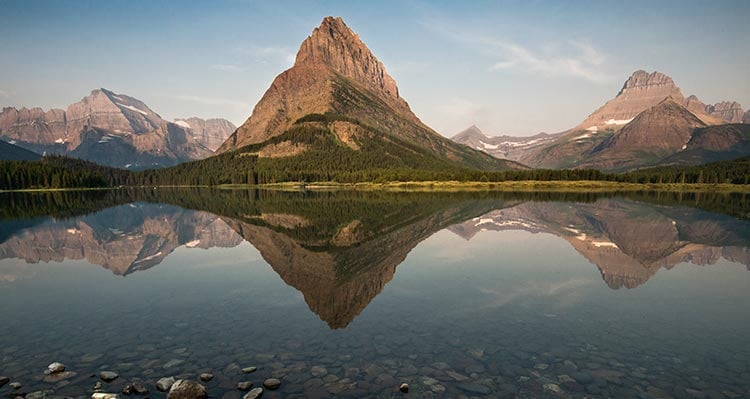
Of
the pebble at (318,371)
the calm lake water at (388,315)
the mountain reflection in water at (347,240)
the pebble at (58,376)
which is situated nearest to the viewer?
the pebble at (58,376)

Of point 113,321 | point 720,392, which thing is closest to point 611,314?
point 720,392

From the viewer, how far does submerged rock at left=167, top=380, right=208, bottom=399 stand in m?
13.9

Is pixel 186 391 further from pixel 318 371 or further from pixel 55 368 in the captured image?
pixel 55 368

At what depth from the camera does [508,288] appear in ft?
97.4

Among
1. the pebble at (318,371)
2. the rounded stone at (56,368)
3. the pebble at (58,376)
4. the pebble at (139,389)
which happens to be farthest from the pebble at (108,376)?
the pebble at (318,371)

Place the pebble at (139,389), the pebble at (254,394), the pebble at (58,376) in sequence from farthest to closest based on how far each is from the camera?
the pebble at (58,376) → the pebble at (139,389) → the pebble at (254,394)

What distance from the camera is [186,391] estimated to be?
1402cm

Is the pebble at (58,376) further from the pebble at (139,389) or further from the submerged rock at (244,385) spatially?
the submerged rock at (244,385)

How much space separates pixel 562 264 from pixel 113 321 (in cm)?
3652

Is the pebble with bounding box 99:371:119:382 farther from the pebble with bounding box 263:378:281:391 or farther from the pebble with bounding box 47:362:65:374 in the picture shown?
the pebble with bounding box 263:378:281:391

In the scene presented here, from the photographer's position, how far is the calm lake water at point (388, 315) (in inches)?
623

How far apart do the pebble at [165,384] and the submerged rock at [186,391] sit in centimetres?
86

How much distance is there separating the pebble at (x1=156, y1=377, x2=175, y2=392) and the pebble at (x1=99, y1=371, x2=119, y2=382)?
6.96 ft

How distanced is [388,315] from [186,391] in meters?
12.3
